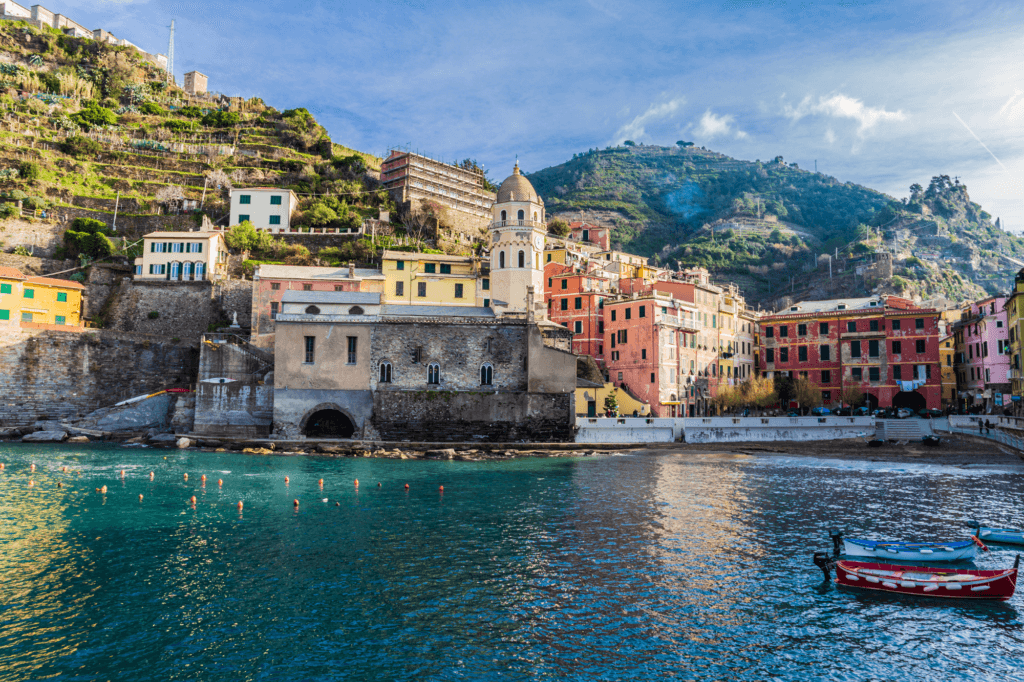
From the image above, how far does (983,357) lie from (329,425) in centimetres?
Result: 5317

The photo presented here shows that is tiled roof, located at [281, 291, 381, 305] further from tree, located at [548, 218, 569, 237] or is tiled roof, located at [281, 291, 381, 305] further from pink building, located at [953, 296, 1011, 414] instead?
pink building, located at [953, 296, 1011, 414]

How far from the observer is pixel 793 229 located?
154 meters

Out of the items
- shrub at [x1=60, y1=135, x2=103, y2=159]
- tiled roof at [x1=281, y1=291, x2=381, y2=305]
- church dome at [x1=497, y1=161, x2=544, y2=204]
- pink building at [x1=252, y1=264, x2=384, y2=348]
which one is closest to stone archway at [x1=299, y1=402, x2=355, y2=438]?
tiled roof at [x1=281, y1=291, x2=381, y2=305]

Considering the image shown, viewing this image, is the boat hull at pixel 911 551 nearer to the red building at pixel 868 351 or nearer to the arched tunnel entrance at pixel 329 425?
the arched tunnel entrance at pixel 329 425

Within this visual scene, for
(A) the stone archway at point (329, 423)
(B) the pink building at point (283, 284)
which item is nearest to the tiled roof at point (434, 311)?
(B) the pink building at point (283, 284)

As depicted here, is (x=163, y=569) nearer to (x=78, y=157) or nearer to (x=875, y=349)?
(x=875, y=349)

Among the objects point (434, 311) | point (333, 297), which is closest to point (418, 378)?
point (434, 311)

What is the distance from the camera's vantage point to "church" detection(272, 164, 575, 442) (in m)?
41.0

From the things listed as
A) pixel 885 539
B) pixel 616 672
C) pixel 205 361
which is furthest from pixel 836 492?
pixel 205 361

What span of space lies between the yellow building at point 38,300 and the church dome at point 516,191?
111ft

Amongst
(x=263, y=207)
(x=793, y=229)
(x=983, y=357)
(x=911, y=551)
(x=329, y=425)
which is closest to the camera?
(x=911, y=551)

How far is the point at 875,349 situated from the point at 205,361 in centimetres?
5284

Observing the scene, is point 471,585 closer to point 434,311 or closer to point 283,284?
point 434,311

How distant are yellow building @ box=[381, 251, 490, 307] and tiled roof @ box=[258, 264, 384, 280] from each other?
4.37ft
